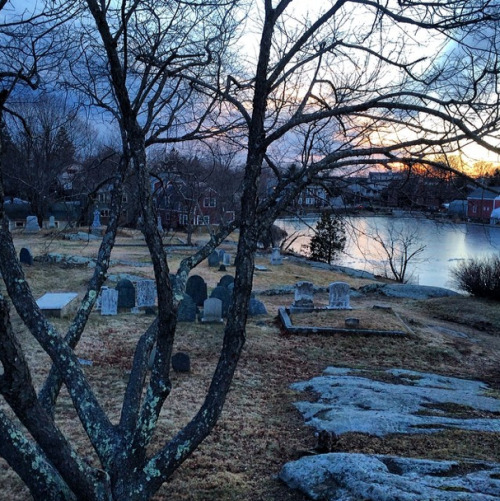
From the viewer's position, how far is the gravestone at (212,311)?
12242 millimetres

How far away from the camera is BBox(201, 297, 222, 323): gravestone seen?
12.2 meters

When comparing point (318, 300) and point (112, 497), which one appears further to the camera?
point (318, 300)

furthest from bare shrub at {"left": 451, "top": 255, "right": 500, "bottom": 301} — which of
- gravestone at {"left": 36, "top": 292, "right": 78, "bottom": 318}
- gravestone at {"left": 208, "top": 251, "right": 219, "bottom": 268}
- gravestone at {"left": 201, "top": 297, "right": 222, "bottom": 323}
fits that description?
gravestone at {"left": 36, "top": 292, "right": 78, "bottom": 318}

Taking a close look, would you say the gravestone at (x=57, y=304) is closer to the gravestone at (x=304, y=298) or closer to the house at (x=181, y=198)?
the house at (x=181, y=198)

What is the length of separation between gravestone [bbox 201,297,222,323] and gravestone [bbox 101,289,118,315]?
2275mm

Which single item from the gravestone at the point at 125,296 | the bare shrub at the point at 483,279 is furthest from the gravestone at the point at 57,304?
the bare shrub at the point at 483,279

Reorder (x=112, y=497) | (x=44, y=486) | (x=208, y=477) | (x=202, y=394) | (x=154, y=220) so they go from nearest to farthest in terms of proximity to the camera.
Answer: (x=44, y=486)
(x=112, y=497)
(x=154, y=220)
(x=208, y=477)
(x=202, y=394)

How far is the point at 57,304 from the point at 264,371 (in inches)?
219

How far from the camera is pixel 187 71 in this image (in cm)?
534

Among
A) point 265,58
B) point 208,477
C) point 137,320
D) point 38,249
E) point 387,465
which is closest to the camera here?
point 265,58

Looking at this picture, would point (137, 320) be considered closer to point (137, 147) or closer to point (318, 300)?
point (318, 300)

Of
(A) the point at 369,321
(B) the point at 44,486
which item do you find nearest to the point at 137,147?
(B) the point at 44,486

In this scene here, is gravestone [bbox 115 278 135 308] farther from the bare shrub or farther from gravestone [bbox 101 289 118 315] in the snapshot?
the bare shrub

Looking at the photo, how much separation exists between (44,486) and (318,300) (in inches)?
591
